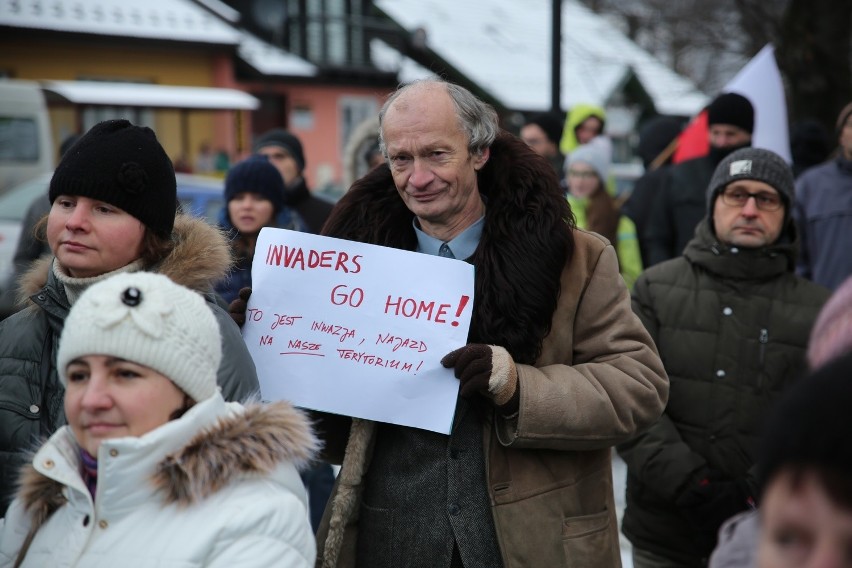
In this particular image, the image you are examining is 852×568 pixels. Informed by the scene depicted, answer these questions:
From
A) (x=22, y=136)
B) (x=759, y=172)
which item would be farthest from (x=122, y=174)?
(x=22, y=136)

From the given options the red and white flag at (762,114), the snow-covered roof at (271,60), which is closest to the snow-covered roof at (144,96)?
the snow-covered roof at (271,60)

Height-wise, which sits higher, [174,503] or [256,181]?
[256,181]

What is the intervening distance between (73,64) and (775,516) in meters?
28.1

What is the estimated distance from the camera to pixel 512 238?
9.84ft

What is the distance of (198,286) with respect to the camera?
2779mm

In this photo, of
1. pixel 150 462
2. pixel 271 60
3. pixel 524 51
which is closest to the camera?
pixel 150 462

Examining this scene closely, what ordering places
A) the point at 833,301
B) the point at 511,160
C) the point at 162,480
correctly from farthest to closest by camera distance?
the point at 511,160 → the point at 162,480 → the point at 833,301

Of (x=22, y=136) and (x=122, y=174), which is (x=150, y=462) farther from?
(x=22, y=136)

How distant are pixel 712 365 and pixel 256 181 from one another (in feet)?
8.77

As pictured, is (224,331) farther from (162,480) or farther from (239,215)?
(239,215)

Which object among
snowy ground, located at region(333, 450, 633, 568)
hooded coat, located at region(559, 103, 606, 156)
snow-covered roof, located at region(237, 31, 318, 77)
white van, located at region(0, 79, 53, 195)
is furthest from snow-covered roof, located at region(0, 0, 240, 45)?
snowy ground, located at region(333, 450, 633, 568)

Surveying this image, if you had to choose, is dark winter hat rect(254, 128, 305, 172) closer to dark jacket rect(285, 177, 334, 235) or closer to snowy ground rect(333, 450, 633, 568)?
dark jacket rect(285, 177, 334, 235)

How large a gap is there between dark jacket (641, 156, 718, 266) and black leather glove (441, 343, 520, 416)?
11.7 ft

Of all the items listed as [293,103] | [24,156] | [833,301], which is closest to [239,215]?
[833,301]
